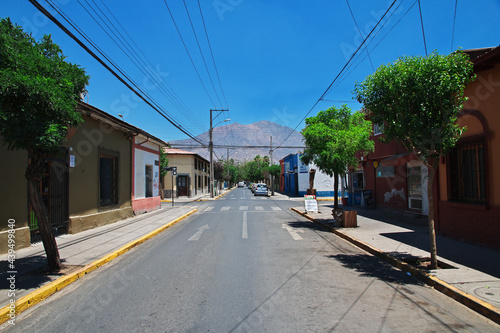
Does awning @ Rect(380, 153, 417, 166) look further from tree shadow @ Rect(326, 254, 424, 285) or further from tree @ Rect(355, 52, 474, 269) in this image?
tree @ Rect(355, 52, 474, 269)

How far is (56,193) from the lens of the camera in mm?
10250

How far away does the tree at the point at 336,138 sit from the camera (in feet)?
38.9

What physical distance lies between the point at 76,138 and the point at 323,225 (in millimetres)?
10065

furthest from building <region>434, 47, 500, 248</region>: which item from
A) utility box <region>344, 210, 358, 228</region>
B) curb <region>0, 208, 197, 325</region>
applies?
curb <region>0, 208, 197, 325</region>

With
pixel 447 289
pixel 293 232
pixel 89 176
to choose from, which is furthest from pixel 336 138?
pixel 89 176

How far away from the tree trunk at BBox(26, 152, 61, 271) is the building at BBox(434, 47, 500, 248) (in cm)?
983

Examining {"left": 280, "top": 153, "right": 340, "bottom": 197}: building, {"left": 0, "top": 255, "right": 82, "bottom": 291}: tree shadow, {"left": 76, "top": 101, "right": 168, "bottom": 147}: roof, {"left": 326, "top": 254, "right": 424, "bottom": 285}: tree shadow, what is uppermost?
{"left": 76, "top": 101, "right": 168, "bottom": 147}: roof

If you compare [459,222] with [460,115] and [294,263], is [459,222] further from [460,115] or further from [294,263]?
[294,263]

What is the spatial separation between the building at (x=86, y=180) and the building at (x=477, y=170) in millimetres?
9871

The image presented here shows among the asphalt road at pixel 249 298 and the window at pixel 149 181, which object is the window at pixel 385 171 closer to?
the asphalt road at pixel 249 298

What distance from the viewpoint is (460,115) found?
9016mm

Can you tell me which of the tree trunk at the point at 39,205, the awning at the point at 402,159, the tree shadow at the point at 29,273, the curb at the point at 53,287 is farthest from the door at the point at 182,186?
the tree trunk at the point at 39,205

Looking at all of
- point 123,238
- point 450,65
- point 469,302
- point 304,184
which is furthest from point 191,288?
point 304,184

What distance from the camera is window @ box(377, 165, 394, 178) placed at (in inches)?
642
